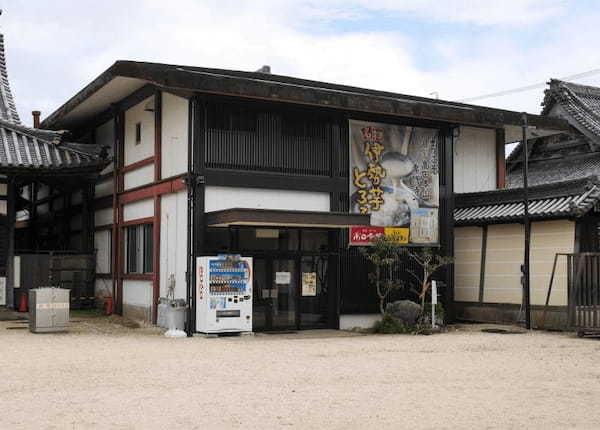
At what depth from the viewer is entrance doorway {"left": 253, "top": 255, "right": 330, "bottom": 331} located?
18297 millimetres

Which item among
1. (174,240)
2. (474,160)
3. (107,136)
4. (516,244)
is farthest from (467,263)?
(107,136)

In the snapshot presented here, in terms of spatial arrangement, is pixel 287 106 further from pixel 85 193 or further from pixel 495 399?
pixel 495 399

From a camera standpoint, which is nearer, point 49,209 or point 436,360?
point 436,360

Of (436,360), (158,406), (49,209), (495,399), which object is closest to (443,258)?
(436,360)

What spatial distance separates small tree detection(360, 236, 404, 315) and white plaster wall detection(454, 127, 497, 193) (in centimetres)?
386

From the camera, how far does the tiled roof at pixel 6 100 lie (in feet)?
72.0

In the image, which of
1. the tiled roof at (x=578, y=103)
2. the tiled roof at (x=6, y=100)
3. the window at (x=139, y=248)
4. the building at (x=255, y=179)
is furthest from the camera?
the tiled roof at (x=578, y=103)

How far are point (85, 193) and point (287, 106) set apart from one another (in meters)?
8.65

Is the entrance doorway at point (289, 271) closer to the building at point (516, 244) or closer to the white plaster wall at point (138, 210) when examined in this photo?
the white plaster wall at point (138, 210)

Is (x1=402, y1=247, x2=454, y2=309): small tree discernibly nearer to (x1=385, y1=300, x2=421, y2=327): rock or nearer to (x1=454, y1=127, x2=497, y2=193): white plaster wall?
(x1=385, y1=300, x2=421, y2=327): rock

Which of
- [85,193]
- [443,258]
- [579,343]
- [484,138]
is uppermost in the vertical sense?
[484,138]

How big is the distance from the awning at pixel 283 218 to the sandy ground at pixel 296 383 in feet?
8.26

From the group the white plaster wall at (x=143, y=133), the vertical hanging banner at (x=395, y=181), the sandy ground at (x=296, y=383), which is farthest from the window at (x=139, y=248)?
the vertical hanging banner at (x=395, y=181)

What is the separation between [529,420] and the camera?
8039mm
